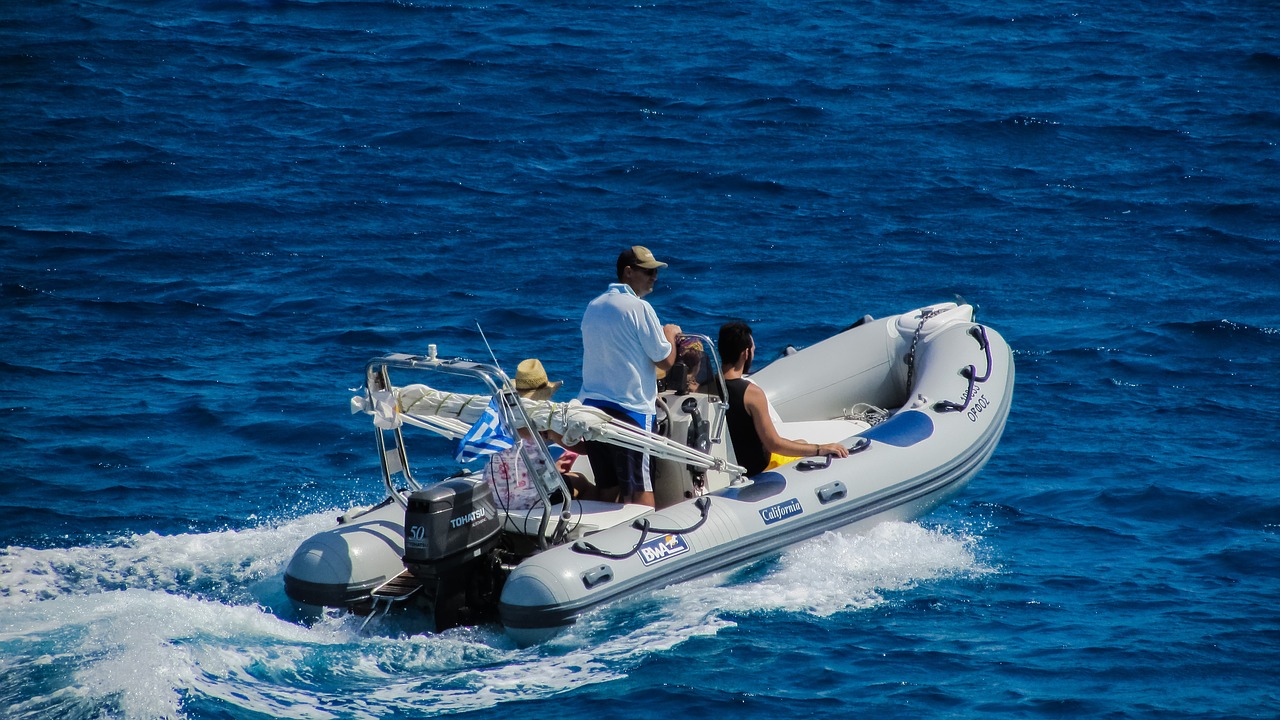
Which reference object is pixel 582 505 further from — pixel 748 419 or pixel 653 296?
pixel 653 296

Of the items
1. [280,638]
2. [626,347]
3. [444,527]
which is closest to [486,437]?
[444,527]

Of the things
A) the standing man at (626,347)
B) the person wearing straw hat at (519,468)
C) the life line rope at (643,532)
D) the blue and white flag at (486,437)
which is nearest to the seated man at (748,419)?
the standing man at (626,347)

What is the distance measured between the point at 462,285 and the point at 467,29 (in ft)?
26.9

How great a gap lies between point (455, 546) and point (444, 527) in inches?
4.4

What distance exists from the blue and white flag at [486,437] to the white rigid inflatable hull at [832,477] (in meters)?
0.59

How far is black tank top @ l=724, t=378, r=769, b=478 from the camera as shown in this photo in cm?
745

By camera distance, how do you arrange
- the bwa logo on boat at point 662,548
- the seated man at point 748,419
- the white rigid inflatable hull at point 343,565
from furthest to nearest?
the seated man at point 748,419
the bwa logo on boat at point 662,548
the white rigid inflatable hull at point 343,565

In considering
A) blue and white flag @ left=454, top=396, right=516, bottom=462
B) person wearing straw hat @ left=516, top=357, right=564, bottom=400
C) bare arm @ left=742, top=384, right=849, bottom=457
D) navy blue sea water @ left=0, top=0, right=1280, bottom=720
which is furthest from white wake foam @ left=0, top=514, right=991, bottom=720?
person wearing straw hat @ left=516, top=357, right=564, bottom=400

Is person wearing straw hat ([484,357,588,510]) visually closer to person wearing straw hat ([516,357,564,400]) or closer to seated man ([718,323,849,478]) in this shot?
person wearing straw hat ([516,357,564,400])

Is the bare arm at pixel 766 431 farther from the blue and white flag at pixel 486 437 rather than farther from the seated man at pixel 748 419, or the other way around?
the blue and white flag at pixel 486 437

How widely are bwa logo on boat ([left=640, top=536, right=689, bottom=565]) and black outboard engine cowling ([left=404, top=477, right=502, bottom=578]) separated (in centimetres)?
76

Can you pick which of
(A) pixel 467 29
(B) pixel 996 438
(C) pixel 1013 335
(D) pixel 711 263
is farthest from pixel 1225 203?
(A) pixel 467 29

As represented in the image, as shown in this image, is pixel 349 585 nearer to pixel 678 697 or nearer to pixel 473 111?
pixel 678 697

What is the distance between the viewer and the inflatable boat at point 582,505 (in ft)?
20.9
